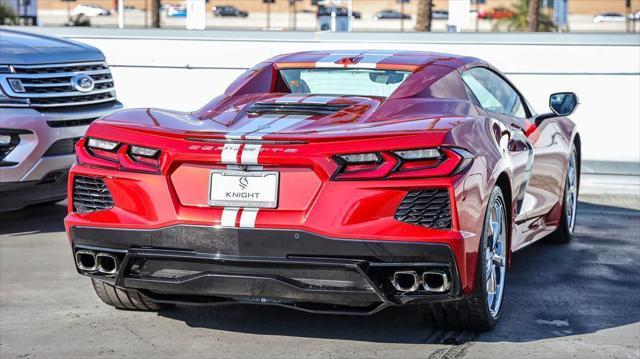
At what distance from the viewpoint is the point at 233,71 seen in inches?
500

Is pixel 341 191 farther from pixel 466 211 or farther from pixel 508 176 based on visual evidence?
pixel 508 176

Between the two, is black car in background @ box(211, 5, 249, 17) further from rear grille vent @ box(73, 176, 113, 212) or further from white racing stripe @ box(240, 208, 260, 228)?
white racing stripe @ box(240, 208, 260, 228)

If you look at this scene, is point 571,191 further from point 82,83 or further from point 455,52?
point 455,52

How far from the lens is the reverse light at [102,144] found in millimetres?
5106

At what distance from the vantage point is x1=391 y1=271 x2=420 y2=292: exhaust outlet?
15.6ft

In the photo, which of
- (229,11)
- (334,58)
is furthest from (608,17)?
(334,58)

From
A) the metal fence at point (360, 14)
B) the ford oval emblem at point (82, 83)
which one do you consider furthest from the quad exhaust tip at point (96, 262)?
the metal fence at point (360, 14)

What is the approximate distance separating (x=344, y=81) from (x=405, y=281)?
148cm

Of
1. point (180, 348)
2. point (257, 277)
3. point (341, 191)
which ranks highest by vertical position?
point (341, 191)

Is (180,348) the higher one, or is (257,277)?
(257,277)

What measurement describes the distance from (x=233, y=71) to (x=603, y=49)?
12.9 ft

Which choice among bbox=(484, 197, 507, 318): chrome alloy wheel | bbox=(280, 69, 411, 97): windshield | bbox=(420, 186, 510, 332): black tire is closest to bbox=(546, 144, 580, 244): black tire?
bbox=(484, 197, 507, 318): chrome alloy wheel

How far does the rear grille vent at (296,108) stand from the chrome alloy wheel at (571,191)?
2819 mm

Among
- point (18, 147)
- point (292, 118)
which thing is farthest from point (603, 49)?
point (292, 118)
